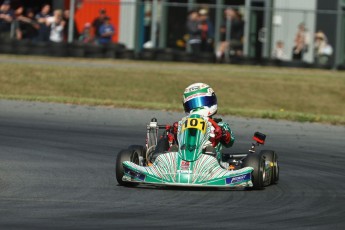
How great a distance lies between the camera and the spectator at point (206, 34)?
25734 millimetres

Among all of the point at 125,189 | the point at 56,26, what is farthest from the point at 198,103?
the point at 56,26

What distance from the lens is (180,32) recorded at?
2636 centimetres

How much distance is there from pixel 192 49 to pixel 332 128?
32.4 ft

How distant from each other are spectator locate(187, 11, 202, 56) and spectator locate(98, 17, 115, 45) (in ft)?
6.16

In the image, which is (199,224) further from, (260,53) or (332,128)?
(260,53)

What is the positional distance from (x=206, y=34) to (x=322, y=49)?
2868 millimetres

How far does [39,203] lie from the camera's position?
324 inches

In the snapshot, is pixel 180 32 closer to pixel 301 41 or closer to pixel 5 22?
pixel 301 41

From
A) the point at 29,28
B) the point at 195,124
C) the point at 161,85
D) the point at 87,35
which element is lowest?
the point at 161,85

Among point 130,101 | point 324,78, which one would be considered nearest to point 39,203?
point 130,101

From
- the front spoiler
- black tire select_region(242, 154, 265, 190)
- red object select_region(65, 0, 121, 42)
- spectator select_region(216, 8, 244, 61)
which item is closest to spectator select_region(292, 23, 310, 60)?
spectator select_region(216, 8, 244, 61)

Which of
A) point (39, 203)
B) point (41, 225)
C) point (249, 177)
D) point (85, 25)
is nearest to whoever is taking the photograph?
point (41, 225)

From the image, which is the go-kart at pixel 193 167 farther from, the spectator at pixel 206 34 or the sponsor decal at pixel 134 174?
the spectator at pixel 206 34

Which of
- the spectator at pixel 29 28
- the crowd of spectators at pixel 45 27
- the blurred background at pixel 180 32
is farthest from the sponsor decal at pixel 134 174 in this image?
the spectator at pixel 29 28
